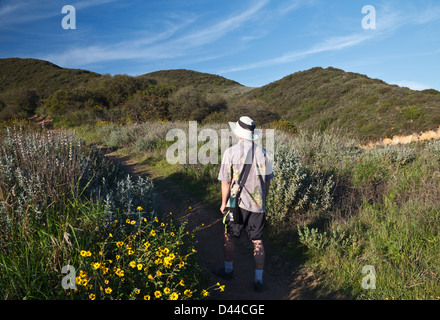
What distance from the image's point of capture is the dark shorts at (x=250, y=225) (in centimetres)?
322

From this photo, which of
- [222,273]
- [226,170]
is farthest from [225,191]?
[222,273]

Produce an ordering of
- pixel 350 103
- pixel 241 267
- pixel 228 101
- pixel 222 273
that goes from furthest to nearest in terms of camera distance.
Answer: pixel 350 103
pixel 228 101
pixel 241 267
pixel 222 273

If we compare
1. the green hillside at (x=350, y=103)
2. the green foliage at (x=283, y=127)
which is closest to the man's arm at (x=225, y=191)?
the green foliage at (x=283, y=127)

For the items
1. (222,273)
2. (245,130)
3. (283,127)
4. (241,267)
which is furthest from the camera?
(283,127)

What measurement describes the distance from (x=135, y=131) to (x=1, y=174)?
9.51 m

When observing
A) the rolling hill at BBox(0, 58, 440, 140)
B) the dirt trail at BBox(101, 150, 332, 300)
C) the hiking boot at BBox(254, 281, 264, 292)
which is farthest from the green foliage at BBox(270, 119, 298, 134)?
the hiking boot at BBox(254, 281, 264, 292)

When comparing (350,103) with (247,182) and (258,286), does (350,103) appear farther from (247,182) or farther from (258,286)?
(258,286)

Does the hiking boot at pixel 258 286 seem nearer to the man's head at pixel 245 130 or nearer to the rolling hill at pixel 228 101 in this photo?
the man's head at pixel 245 130

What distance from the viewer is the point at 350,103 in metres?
28.9

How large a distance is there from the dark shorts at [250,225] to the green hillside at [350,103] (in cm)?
2147

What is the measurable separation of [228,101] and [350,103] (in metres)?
14.0

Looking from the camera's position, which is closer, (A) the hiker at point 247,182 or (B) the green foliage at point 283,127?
(A) the hiker at point 247,182

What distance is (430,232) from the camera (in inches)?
144
